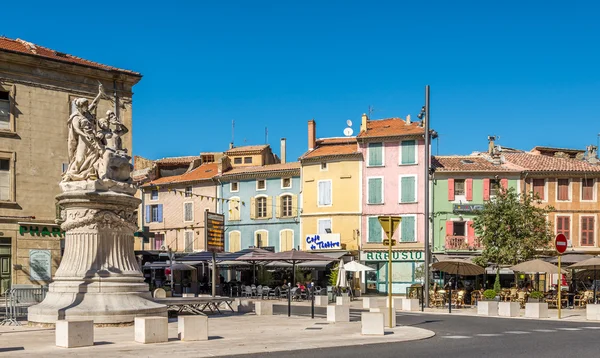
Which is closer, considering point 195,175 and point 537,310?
point 537,310

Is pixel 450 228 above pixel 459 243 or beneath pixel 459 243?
above

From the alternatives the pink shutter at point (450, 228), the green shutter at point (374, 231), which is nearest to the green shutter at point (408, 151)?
the green shutter at point (374, 231)

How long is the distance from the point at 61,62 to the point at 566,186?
110ft

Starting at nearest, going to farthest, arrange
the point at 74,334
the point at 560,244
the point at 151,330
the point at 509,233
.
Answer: the point at 74,334 → the point at 151,330 → the point at 560,244 → the point at 509,233

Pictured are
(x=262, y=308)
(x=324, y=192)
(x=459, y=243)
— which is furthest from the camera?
(x=324, y=192)

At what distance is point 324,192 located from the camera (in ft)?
183

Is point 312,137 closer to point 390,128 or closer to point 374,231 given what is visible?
point 390,128

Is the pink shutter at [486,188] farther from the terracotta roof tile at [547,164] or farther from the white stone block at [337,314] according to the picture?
the white stone block at [337,314]

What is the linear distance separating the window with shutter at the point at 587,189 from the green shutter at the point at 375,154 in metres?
13.1

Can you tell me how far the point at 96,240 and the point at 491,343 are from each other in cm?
951

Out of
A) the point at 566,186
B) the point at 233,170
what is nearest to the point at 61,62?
the point at 233,170

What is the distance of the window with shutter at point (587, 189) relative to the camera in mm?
53531

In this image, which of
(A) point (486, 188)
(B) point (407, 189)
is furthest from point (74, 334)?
(A) point (486, 188)

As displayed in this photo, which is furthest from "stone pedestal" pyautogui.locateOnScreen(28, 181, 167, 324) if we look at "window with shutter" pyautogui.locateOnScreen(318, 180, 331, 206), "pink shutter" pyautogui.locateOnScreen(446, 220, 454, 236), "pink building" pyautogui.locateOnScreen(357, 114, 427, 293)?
"window with shutter" pyautogui.locateOnScreen(318, 180, 331, 206)
